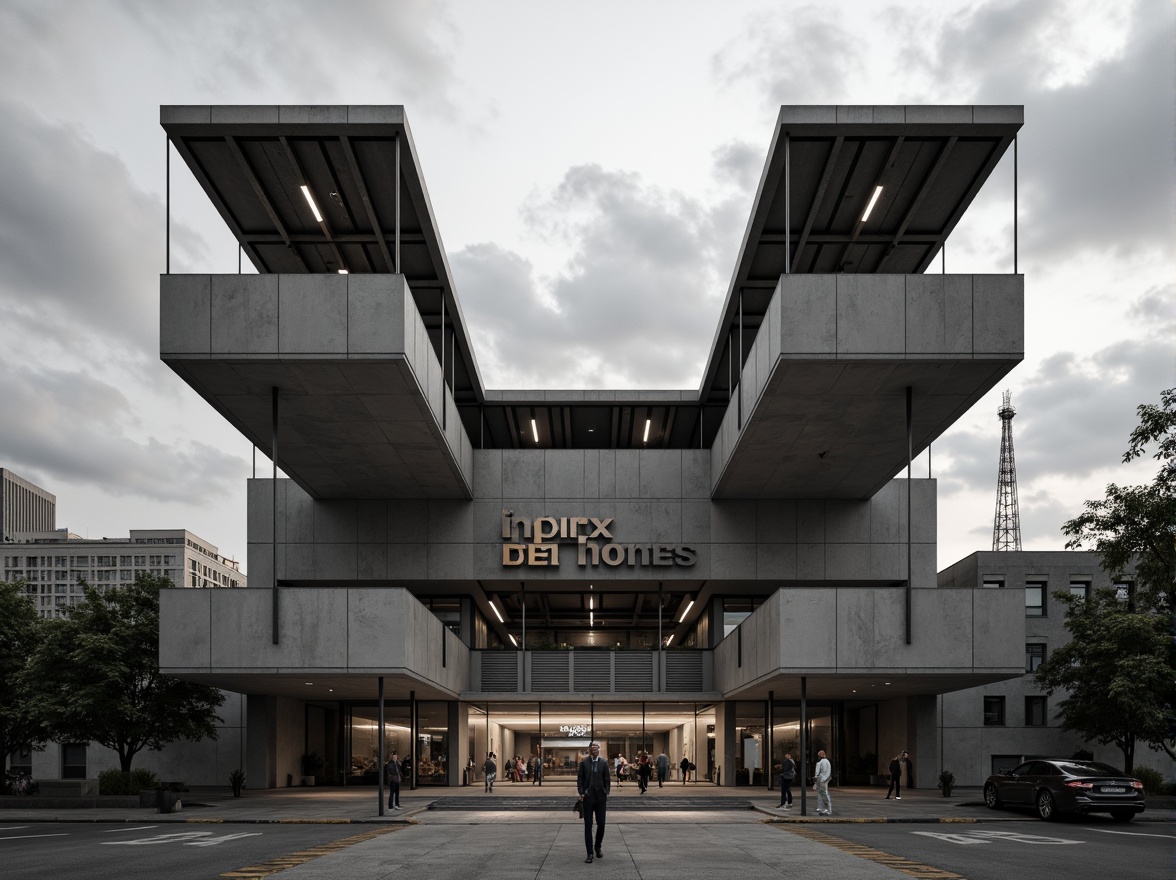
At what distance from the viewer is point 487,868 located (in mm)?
15883

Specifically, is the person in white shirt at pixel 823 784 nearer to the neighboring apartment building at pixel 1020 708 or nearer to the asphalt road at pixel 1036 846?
the asphalt road at pixel 1036 846

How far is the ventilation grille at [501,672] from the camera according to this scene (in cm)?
3922

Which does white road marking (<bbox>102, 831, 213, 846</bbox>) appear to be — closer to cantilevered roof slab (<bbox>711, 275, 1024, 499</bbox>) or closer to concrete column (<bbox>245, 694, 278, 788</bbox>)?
concrete column (<bbox>245, 694, 278, 788</bbox>)

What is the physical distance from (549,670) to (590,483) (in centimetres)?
712

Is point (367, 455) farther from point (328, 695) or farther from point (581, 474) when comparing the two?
point (328, 695)

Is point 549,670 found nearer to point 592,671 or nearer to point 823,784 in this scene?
point 592,671

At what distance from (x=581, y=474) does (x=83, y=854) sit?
21.7 m

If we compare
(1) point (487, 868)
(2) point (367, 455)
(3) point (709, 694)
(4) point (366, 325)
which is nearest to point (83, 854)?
(1) point (487, 868)

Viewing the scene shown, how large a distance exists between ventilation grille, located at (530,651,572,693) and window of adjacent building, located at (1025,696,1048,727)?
21212 millimetres

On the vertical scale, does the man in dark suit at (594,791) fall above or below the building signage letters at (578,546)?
below

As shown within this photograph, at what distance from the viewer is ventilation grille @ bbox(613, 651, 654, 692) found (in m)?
39.2

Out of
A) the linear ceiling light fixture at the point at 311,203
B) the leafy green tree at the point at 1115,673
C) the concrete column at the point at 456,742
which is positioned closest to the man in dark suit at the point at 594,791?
the linear ceiling light fixture at the point at 311,203

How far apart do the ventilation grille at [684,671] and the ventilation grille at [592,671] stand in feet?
7.28

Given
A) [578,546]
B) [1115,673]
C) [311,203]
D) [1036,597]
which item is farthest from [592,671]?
Answer: [1036,597]
